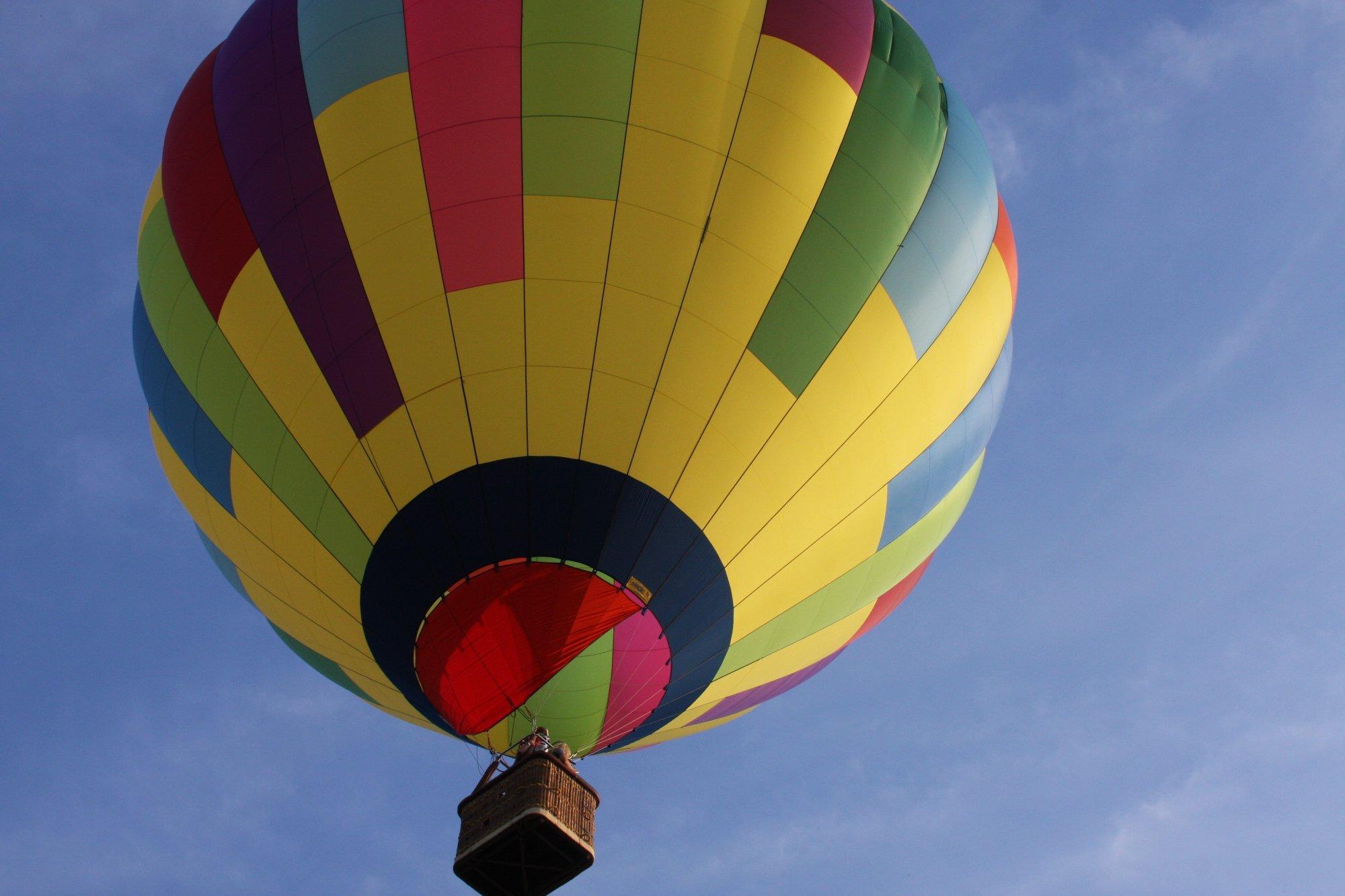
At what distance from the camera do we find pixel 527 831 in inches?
269

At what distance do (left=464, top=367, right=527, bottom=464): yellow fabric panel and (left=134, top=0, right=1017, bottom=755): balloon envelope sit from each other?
0.01 m

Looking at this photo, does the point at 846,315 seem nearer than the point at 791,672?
Yes

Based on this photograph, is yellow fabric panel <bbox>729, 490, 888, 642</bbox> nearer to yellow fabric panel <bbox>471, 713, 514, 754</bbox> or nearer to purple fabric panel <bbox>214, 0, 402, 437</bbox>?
yellow fabric panel <bbox>471, 713, 514, 754</bbox>

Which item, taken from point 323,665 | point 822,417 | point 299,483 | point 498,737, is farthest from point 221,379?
point 822,417

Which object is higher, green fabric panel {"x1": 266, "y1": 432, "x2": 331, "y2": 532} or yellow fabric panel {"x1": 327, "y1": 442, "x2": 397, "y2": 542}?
green fabric panel {"x1": 266, "y1": 432, "x2": 331, "y2": 532}

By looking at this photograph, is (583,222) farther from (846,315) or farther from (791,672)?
(791,672)

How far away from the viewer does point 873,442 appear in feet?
26.2

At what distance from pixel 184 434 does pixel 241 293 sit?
1290 millimetres

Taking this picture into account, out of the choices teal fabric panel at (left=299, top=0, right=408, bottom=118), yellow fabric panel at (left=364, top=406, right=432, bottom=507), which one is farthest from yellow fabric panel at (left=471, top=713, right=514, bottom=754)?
teal fabric panel at (left=299, top=0, right=408, bottom=118)

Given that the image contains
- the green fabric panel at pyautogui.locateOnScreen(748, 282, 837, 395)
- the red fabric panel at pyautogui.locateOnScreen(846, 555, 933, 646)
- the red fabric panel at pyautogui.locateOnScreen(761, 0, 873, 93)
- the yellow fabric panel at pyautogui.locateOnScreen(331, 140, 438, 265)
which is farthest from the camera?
the red fabric panel at pyautogui.locateOnScreen(846, 555, 933, 646)

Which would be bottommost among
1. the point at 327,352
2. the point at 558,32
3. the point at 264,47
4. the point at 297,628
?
the point at 297,628

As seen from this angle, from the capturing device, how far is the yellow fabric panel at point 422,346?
7.18 m

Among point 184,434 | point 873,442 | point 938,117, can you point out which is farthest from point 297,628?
point 938,117

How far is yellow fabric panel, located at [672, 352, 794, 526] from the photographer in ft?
23.9
